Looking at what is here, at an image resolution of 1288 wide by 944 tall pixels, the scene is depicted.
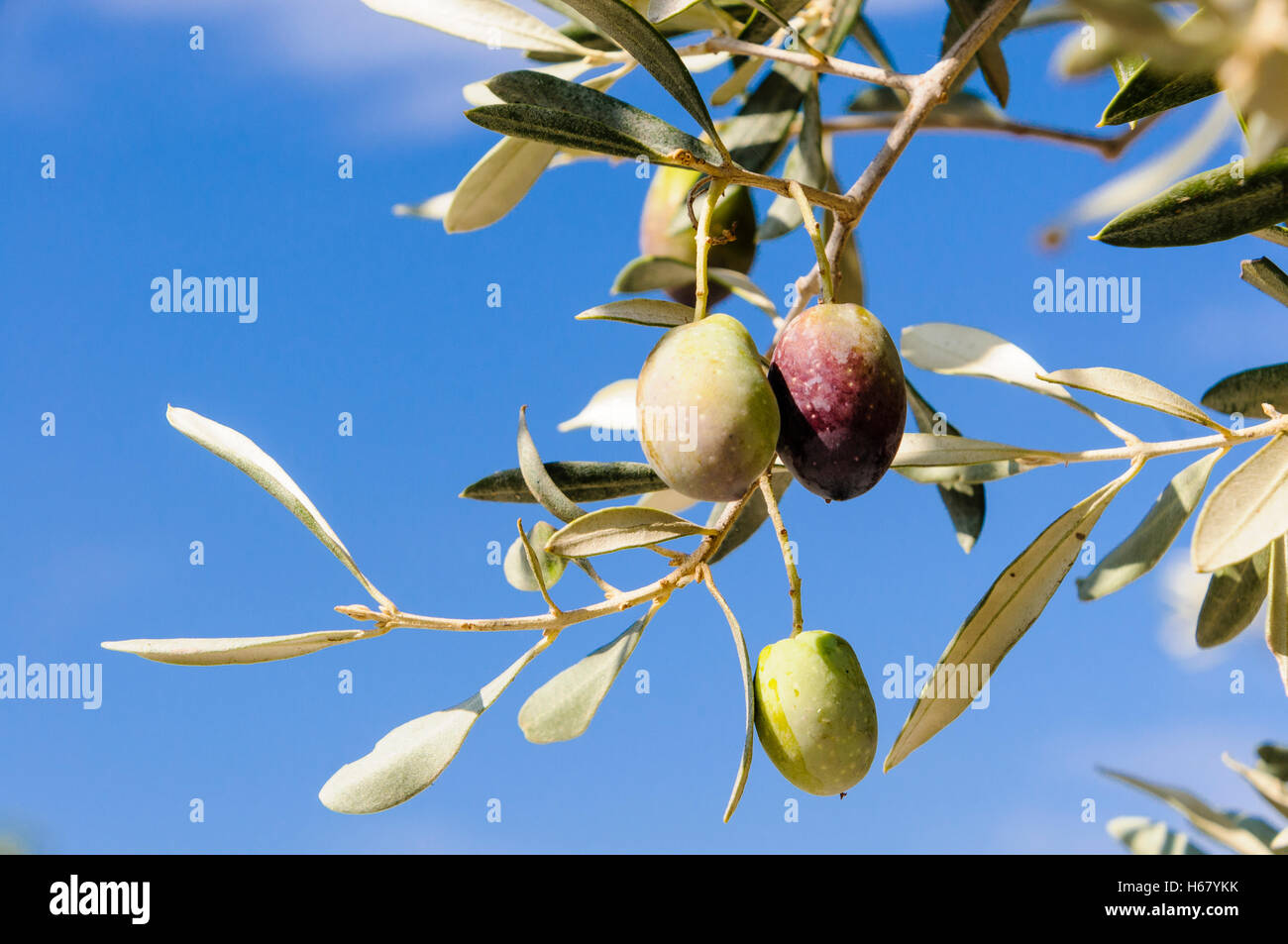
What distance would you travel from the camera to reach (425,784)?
1162mm

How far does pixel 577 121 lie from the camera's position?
1034mm

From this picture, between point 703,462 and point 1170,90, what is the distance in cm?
54

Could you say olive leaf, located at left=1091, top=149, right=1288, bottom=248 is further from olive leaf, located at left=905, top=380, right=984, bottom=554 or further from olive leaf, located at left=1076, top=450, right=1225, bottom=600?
olive leaf, located at left=905, top=380, right=984, bottom=554

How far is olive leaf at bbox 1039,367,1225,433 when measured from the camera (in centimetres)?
Result: 121

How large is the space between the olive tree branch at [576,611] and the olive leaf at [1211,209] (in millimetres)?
470

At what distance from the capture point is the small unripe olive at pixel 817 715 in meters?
1.11

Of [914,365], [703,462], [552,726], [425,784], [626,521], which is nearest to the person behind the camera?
[703,462]

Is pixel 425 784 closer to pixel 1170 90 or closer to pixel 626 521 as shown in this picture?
pixel 626 521

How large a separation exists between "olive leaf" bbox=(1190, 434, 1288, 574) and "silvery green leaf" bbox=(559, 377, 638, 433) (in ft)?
2.43

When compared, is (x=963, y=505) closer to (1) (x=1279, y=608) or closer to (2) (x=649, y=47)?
(1) (x=1279, y=608)

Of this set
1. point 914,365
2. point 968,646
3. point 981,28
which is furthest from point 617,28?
point 968,646

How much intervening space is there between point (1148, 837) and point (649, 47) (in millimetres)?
1572

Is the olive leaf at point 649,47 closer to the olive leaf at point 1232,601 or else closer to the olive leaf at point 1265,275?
the olive leaf at point 1265,275

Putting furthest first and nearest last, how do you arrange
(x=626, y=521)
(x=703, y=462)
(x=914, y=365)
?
1. (x=914, y=365)
2. (x=626, y=521)
3. (x=703, y=462)
